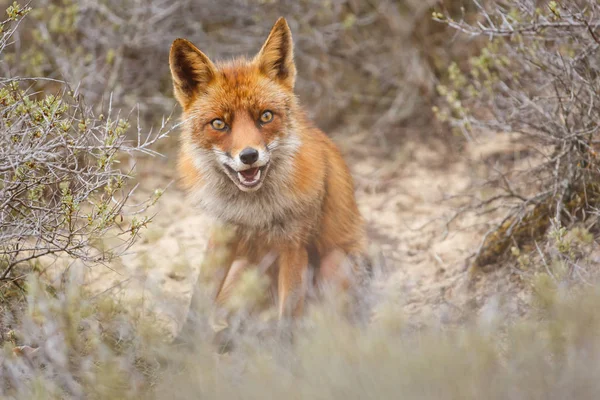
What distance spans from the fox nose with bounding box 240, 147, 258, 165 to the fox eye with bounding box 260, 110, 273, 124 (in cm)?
33

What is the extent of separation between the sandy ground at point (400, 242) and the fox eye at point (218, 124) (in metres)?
0.77

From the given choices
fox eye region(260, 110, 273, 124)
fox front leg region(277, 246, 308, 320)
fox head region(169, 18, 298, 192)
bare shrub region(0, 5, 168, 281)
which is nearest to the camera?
bare shrub region(0, 5, 168, 281)

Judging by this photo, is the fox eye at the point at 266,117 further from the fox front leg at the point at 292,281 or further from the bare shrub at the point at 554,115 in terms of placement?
the bare shrub at the point at 554,115

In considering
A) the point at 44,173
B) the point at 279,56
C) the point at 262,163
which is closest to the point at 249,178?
the point at 262,163

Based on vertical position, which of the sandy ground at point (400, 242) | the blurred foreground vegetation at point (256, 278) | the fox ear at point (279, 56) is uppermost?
the fox ear at point (279, 56)

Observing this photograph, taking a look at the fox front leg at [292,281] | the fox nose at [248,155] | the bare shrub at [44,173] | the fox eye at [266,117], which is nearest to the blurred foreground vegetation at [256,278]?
the bare shrub at [44,173]

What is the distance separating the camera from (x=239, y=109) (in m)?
3.97

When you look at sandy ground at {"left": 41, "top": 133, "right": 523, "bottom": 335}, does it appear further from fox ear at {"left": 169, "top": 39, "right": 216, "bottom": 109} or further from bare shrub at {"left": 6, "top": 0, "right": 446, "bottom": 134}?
fox ear at {"left": 169, "top": 39, "right": 216, "bottom": 109}

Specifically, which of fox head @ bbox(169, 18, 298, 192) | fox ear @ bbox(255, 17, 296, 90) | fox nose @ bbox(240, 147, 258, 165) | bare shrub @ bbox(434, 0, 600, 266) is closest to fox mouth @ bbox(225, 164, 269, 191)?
fox head @ bbox(169, 18, 298, 192)

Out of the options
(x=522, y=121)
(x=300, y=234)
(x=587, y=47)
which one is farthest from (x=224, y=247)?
(x=587, y=47)

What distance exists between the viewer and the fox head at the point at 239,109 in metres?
3.91

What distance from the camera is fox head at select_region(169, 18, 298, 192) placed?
12.8 ft

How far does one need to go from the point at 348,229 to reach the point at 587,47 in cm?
211

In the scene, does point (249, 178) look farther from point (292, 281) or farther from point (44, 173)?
point (44, 173)
